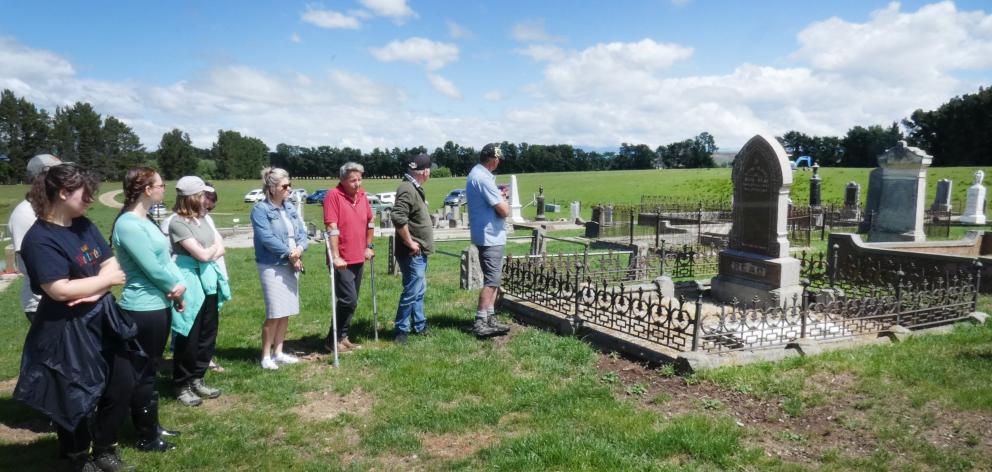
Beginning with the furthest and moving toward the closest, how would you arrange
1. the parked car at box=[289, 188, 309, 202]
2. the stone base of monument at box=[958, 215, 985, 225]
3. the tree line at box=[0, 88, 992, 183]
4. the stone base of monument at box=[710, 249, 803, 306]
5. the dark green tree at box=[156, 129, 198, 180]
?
1. the dark green tree at box=[156, 129, 198, 180]
2. the tree line at box=[0, 88, 992, 183]
3. the stone base of monument at box=[958, 215, 985, 225]
4. the parked car at box=[289, 188, 309, 202]
5. the stone base of monument at box=[710, 249, 803, 306]

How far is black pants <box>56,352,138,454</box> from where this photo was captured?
3.59 meters

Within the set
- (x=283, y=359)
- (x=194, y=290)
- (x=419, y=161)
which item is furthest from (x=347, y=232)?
(x=194, y=290)

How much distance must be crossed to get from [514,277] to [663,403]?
3894mm

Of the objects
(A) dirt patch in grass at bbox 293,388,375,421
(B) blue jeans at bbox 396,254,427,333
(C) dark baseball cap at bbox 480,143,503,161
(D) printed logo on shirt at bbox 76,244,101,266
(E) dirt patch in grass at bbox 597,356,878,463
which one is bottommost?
(A) dirt patch in grass at bbox 293,388,375,421

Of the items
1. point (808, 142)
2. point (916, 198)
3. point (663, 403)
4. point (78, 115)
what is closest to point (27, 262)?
→ point (663, 403)

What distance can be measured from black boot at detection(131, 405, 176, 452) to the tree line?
45194 millimetres

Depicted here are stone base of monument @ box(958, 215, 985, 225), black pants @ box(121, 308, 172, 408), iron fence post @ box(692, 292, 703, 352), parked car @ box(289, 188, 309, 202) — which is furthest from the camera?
stone base of monument @ box(958, 215, 985, 225)

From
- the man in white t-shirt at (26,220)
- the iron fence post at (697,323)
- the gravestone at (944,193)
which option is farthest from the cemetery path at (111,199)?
the gravestone at (944,193)

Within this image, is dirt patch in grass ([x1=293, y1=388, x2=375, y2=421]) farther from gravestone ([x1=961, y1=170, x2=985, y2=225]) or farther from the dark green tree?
the dark green tree

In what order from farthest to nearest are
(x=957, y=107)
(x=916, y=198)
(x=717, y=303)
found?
(x=957, y=107) → (x=916, y=198) → (x=717, y=303)

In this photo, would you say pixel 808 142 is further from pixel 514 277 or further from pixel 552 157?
pixel 514 277

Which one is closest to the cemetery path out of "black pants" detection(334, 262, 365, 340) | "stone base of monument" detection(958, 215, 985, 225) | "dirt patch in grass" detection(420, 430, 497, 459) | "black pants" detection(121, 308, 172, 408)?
"black pants" detection(334, 262, 365, 340)

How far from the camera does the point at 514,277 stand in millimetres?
8633

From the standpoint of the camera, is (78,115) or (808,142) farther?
(808,142)
